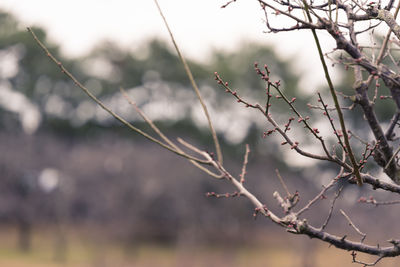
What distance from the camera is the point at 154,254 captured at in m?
33.9

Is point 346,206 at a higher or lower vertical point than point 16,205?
higher

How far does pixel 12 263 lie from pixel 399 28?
28704mm

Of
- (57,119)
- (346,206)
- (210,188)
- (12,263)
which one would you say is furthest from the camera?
(57,119)

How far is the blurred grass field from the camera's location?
2922 cm

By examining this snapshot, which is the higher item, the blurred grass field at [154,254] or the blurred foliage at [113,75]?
the blurred foliage at [113,75]

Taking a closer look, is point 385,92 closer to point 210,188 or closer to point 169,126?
point 210,188

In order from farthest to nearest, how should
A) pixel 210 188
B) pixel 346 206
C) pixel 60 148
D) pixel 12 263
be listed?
pixel 60 148 → pixel 210 188 → pixel 346 206 → pixel 12 263

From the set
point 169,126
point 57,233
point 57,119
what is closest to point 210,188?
point 169,126

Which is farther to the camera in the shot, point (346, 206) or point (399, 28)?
point (346, 206)

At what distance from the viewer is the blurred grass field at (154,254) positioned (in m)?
29.2

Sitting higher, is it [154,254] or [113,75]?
[113,75]

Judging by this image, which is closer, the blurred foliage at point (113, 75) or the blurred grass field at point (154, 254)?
the blurred grass field at point (154, 254)

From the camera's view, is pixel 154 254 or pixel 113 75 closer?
pixel 154 254

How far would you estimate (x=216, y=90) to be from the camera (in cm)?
3822
